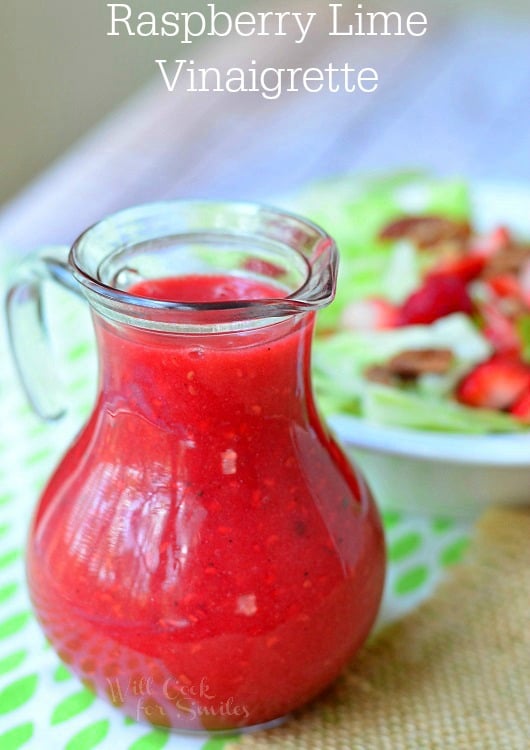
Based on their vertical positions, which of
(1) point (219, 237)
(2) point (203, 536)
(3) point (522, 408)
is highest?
(1) point (219, 237)

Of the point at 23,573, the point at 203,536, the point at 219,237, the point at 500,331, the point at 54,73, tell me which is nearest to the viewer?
the point at 203,536

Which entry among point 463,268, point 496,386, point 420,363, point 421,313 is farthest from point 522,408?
point 463,268

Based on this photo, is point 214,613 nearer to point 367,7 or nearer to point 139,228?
point 139,228

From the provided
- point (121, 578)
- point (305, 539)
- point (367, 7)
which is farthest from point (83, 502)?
point (367, 7)

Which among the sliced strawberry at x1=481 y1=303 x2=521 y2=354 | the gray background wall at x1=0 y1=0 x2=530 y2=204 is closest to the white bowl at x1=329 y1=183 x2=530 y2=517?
the sliced strawberry at x1=481 y1=303 x2=521 y2=354

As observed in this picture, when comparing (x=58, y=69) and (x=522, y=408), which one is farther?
(x=58, y=69)

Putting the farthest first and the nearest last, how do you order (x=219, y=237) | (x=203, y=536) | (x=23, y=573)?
(x=23, y=573)
(x=219, y=237)
(x=203, y=536)

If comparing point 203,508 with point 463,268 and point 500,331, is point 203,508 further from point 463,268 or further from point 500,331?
point 463,268

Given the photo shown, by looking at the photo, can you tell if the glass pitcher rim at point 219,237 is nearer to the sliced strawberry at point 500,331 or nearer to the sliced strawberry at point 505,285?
the sliced strawberry at point 500,331

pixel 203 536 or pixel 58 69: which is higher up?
pixel 203 536
